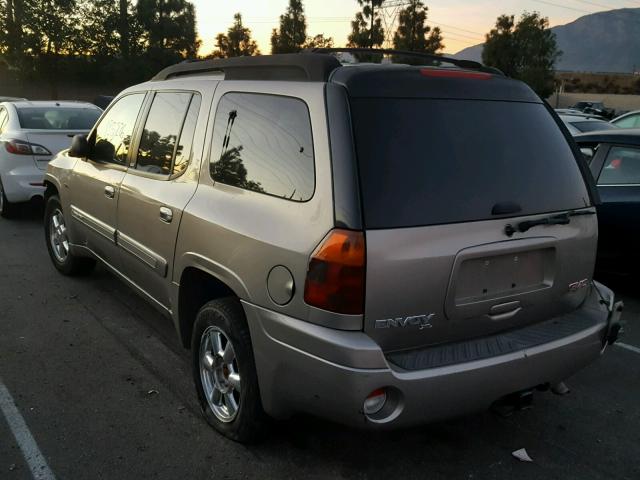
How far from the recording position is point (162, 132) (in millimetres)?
3801

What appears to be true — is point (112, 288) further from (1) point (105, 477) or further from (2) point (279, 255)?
(2) point (279, 255)

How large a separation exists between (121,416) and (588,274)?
2.64 metres

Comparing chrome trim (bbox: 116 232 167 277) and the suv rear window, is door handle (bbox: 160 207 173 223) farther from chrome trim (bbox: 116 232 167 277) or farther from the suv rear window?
the suv rear window

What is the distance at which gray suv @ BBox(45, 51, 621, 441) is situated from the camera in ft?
7.93

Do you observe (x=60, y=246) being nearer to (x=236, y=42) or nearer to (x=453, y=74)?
(x=453, y=74)

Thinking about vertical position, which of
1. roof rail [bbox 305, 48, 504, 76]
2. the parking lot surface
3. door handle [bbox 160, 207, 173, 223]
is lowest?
the parking lot surface

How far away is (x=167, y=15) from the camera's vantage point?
53.2 meters

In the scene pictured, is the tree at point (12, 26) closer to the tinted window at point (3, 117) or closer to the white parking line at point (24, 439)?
the tinted window at point (3, 117)

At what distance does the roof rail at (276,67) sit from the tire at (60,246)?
264 cm

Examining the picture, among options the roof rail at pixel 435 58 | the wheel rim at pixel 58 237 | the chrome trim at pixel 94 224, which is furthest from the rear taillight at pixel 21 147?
the roof rail at pixel 435 58

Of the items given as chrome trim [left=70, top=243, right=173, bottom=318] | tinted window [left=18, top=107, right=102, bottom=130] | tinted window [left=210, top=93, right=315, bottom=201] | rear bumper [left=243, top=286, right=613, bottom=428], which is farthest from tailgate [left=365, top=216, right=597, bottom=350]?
tinted window [left=18, top=107, right=102, bottom=130]

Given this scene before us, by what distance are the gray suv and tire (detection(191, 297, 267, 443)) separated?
0.01m

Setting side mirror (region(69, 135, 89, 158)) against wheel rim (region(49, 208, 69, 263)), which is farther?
wheel rim (region(49, 208, 69, 263))

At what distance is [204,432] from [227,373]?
1.33 feet
